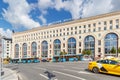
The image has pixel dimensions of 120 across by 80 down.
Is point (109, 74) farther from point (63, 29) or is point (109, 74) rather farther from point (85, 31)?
point (63, 29)

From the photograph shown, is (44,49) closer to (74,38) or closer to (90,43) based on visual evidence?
(74,38)

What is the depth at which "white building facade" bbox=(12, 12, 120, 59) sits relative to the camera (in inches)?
2862

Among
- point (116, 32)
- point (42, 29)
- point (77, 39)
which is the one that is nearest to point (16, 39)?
point (42, 29)

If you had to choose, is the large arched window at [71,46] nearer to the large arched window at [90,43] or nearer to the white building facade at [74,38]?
the white building facade at [74,38]

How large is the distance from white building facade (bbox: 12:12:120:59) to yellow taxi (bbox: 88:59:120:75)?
52.6 meters

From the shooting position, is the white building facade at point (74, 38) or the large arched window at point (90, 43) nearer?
the white building facade at point (74, 38)

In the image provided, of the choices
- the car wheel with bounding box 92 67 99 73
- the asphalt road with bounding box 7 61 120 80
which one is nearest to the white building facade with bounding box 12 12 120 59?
the asphalt road with bounding box 7 61 120 80

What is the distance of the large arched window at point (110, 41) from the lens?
234 feet

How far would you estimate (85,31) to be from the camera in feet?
268


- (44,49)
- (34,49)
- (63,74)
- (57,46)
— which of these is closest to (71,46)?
(57,46)

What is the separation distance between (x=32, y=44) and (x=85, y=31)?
42.1 metres

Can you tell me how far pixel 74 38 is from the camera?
284ft

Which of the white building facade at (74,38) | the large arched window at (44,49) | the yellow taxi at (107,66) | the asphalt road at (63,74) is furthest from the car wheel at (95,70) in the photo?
the large arched window at (44,49)

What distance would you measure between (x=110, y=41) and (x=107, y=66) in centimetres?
6154
